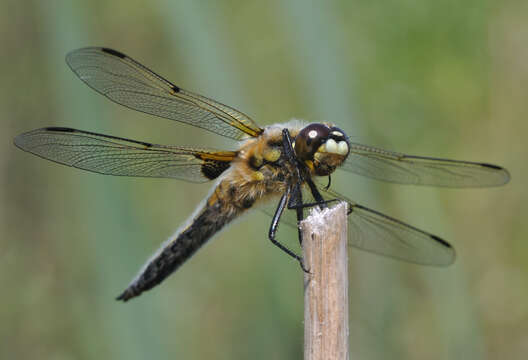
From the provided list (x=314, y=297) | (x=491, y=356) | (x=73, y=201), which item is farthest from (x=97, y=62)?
(x=491, y=356)

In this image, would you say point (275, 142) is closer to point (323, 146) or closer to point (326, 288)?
point (323, 146)

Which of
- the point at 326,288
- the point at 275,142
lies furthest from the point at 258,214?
the point at 326,288

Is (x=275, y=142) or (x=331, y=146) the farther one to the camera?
(x=275, y=142)

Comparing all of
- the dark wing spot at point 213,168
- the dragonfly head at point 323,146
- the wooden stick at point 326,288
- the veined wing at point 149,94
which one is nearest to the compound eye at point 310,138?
the dragonfly head at point 323,146

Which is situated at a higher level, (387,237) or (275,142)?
(275,142)

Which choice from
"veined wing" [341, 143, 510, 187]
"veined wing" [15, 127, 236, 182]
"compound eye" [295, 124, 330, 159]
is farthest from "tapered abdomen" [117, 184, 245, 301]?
"veined wing" [341, 143, 510, 187]

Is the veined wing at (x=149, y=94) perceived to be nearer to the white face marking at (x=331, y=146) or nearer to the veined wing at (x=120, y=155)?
the veined wing at (x=120, y=155)
